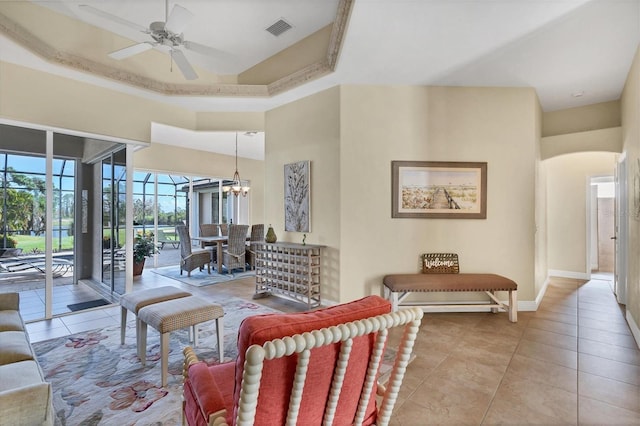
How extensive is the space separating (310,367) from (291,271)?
131 inches

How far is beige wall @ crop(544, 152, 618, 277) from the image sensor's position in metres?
6.03

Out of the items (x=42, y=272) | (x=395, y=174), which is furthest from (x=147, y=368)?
(x=395, y=174)

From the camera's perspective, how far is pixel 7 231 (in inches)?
154

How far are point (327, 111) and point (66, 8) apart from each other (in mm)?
3080

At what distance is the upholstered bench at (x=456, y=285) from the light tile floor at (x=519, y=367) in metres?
0.22

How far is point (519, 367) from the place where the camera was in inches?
101

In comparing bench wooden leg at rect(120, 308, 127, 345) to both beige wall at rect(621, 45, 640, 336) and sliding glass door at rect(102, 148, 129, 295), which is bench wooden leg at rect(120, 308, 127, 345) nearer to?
sliding glass door at rect(102, 148, 129, 295)

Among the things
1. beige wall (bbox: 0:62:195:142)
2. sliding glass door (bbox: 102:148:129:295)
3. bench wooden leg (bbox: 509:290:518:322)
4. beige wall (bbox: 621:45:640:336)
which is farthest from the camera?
sliding glass door (bbox: 102:148:129:295)

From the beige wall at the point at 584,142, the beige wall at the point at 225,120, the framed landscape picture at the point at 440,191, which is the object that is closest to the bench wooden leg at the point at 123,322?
the framed landscape picture at the point at 440,191

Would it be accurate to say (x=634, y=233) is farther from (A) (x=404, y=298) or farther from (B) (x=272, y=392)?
(B) (x=272, y=392)

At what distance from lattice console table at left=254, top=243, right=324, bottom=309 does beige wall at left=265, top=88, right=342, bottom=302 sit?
0.14 metres

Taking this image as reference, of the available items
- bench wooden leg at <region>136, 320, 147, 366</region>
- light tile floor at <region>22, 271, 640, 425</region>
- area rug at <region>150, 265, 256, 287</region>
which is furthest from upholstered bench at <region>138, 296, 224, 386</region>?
area rug at <region>150, 265, 256, 287</region>

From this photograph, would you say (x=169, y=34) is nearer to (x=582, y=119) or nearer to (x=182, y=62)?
(x=182, y=62)

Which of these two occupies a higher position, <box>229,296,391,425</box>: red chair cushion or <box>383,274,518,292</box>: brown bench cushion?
<box>229,296,391,425</box>: red chair cushion
